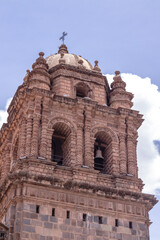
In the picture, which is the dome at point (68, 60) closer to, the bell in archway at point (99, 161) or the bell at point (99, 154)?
the bell at point (99, 154)

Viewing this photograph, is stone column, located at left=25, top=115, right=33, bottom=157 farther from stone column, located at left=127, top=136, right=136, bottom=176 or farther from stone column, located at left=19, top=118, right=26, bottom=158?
stone column, located at left=127, top=136, right=136, bottom=176

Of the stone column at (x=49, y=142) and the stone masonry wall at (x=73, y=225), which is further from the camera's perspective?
the stone column at (x=49, y=142)

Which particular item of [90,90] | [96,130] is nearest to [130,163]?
[96,130]

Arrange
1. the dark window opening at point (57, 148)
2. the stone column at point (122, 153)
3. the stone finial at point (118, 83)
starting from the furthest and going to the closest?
the stone finial at point (118, 83) < the dark window opening at point (57, 148) < the stone column at point (122, 153)

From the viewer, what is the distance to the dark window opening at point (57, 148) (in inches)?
1400

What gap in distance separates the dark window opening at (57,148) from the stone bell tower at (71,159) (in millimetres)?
58

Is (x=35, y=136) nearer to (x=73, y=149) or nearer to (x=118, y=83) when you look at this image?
(x=73, y=149)

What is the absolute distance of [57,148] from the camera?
3609cm

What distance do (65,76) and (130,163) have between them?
7109 millimetres

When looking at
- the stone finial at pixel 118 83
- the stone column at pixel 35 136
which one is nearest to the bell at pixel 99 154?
the stone column at pixel 35 136

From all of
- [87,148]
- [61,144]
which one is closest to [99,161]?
[87,148]

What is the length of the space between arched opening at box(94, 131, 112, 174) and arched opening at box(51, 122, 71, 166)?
1780mm

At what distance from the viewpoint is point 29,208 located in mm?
30047

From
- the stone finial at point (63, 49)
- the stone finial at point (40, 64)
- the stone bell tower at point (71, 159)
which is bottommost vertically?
the stone bell tower at point (71, 159)
